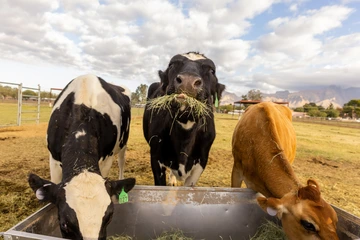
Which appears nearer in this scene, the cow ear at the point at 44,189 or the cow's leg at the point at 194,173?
the cow ear at the point at 44,189

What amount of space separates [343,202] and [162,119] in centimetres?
455

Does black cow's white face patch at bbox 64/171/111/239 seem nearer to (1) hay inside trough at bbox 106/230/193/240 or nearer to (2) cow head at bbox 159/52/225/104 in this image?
(1) hay inside trough at bbox 106/230/193/240

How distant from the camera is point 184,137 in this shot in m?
4.34

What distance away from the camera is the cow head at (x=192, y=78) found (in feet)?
11.6

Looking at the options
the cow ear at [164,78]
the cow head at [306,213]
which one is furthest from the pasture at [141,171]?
the cow head at [306,213]

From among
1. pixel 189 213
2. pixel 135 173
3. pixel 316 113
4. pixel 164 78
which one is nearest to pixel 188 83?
pixel 164 78

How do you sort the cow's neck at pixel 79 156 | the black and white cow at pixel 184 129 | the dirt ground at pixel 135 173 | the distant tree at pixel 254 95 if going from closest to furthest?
1. the cow's neck at pixel 79 156
2. the black and white cow at pixel 184 129
3. the dirt ground at pixel 135 173
4. the distant tree at pixel 254 95

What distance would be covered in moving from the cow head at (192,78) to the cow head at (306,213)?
1.60 metres

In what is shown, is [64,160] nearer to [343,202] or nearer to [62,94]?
[62,94]

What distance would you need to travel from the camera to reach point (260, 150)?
3.77 metres

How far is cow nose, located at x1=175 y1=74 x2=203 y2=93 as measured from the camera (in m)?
3.51

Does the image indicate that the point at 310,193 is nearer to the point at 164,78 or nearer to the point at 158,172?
the point at 158,172

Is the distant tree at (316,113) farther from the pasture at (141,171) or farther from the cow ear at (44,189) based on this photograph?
the cow ear at (44,189)

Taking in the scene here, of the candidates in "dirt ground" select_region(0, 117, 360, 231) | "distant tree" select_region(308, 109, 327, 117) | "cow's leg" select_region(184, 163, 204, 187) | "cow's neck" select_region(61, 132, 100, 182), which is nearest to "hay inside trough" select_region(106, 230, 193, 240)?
"cow's neck" select_region(61, 132, 100, 182)
